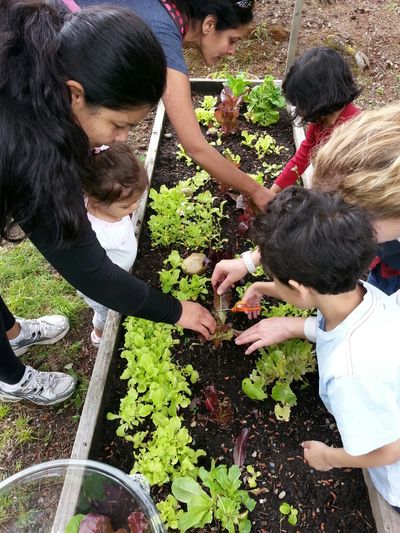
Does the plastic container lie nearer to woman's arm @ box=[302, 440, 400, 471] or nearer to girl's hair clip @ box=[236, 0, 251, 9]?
woman's arm @ box=[302, 440, 400, 471]

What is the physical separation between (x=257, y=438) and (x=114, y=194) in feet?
4.19

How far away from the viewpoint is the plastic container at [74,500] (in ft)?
5.29

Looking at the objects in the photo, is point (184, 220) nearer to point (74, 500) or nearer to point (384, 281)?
point (384, 281)

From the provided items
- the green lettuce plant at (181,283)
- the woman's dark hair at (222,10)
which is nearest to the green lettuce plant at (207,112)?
the green lettuce plant at (181,283)

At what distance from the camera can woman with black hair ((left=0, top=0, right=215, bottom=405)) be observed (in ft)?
3.75

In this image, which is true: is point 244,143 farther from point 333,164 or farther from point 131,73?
point 131,73

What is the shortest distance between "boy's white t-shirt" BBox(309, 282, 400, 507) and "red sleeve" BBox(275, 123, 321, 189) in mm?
1486

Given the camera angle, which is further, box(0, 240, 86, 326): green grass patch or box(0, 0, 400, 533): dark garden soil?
box(0, 240, 86, 326): green grass patch

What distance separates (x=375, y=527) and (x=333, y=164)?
1439 mm

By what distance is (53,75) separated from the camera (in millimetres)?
1138

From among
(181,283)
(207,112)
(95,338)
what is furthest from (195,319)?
(207,112)

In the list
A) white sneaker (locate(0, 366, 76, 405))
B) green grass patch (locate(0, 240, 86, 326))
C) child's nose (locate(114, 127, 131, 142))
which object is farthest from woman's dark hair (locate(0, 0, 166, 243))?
green grass patch (locate(0, 240, 86, 326))

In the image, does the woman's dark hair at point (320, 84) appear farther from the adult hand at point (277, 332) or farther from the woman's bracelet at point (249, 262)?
the adult hand at point (277, 332)

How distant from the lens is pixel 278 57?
521cm
